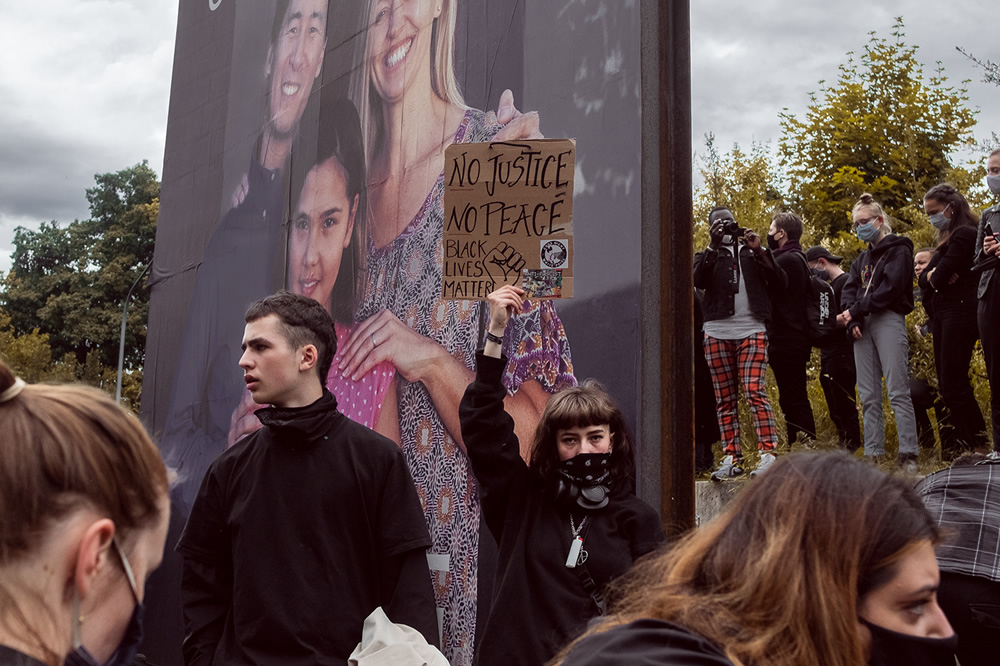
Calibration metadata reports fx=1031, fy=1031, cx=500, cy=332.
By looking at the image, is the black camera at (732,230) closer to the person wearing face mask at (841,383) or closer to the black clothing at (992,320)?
the person wearing face mask at (841,383)

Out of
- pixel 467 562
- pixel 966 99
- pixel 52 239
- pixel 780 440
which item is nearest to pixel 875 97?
pixel 966 99

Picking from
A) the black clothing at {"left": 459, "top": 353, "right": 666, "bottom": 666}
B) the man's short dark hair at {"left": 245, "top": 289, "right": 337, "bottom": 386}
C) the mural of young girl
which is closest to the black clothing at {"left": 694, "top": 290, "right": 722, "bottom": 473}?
the mural of young girl

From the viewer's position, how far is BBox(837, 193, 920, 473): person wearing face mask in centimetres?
576

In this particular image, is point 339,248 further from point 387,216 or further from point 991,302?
point 991,302

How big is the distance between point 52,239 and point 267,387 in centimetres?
5063

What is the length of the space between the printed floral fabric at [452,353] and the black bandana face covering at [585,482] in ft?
3.89

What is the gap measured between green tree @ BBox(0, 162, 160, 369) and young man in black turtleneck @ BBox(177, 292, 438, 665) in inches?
1584

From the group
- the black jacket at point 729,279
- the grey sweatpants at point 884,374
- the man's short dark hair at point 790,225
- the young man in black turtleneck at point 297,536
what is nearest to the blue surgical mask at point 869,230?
the man's short dark hair at point 790,225

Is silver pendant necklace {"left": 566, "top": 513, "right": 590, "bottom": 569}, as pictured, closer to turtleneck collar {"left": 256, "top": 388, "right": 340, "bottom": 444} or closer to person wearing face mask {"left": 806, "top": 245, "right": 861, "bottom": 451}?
turtleneck collar {"left": 256, "top": 388, "right": 340, "bottom": 444}

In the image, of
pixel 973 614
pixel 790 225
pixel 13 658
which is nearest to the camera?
pixel 13 658

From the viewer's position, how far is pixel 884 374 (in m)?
5.95

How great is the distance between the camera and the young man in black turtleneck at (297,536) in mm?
3092

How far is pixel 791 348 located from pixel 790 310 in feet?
0.74

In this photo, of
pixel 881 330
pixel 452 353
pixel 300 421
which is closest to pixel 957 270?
pixel 881 330
